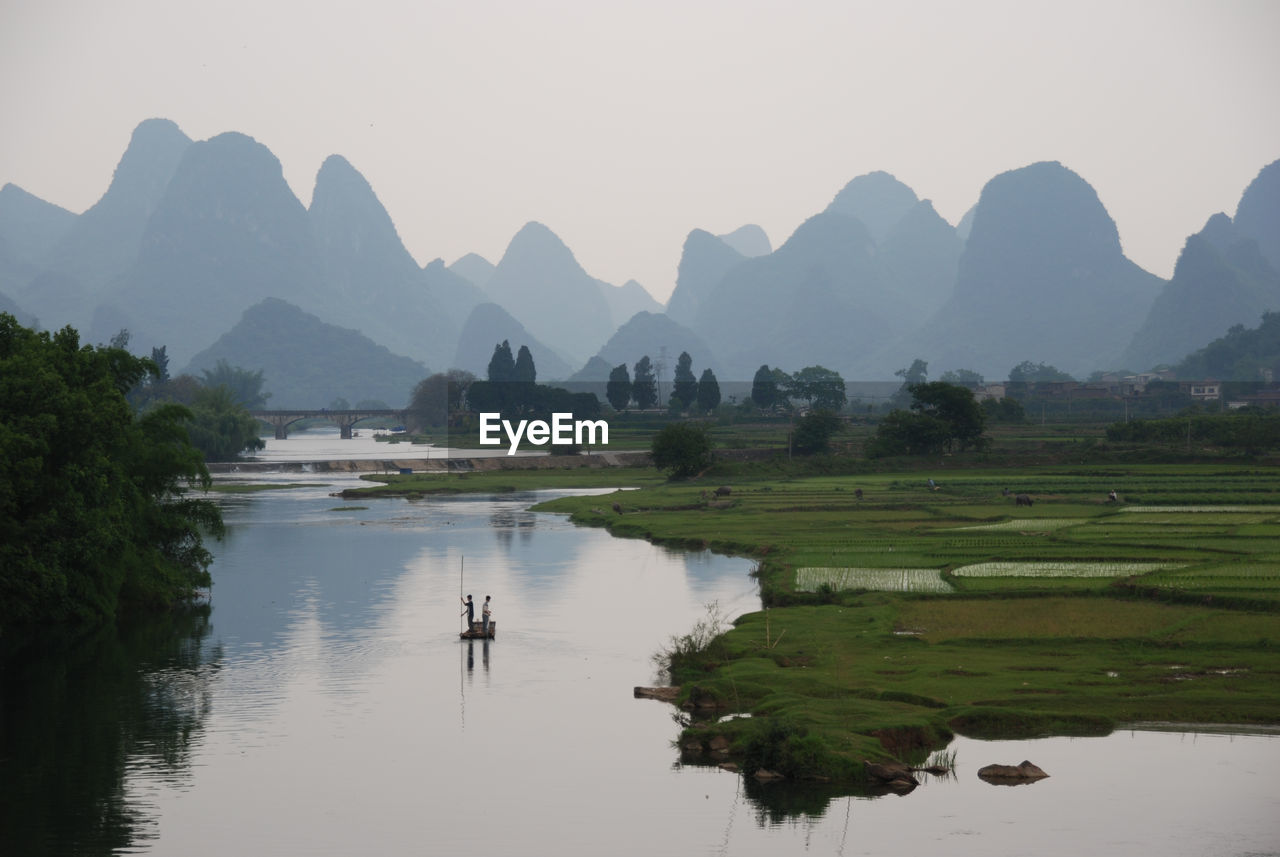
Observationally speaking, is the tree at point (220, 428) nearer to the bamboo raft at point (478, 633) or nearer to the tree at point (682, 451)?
the tree at point (682, 451)

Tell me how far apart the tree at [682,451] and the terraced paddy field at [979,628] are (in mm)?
33656

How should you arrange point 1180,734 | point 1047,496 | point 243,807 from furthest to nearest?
1. point 1047,496
2. point 1180,734
3. point 243,807

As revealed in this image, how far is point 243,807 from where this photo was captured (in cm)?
2659

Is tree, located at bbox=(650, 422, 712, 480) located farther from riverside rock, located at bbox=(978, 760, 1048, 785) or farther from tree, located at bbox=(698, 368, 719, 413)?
riverside rock, located at bbox=(978, 760, 1048, 785)

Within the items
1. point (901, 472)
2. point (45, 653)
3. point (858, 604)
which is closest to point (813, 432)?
point (901, 472)

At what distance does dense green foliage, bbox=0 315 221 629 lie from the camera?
4297 centimetres

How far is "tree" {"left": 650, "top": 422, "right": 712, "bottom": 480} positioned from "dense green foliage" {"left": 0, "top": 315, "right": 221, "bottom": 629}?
65.5 m

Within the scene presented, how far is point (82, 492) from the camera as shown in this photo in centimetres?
4472

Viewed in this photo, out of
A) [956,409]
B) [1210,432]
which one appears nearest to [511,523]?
[956,409]

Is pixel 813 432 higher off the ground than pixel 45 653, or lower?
higher

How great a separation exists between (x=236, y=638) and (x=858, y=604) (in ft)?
73.9

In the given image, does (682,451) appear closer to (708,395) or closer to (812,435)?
(812,435)

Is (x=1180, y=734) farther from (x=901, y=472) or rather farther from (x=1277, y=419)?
(x=1277, y=419)

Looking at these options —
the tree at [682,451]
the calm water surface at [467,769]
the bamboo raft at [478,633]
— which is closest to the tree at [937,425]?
the tree at [682,451]
